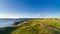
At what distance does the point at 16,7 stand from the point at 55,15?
2.01 ft

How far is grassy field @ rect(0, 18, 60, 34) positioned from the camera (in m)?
1.99

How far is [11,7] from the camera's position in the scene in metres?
2.01

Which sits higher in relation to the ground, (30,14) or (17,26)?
(30,14)

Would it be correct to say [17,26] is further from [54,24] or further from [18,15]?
[54,24]

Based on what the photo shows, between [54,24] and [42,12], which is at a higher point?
[42,12]

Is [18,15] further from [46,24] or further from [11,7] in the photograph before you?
[46,24]

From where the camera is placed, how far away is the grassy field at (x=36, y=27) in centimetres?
199

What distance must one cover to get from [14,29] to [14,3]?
0.40 metres

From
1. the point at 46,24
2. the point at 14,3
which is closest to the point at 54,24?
the point at 46,24

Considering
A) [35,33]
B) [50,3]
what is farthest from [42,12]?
[35,33]

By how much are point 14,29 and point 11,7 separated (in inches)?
13.4

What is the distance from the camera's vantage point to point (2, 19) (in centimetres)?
201

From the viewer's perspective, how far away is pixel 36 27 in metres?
2.00

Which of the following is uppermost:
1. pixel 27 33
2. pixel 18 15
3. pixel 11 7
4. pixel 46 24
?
pixel 11 7
